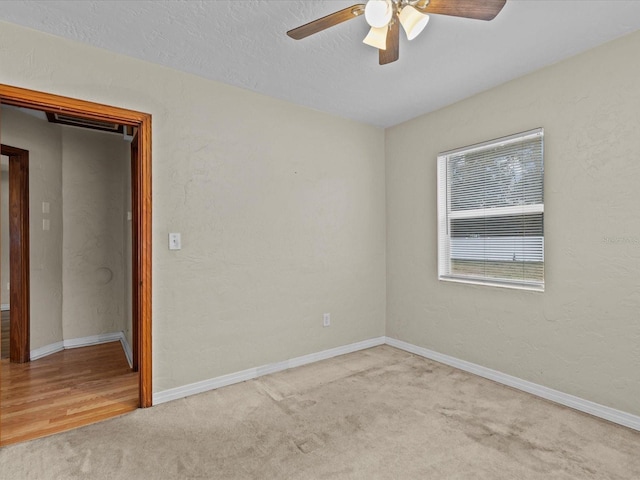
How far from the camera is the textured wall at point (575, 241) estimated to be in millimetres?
2232

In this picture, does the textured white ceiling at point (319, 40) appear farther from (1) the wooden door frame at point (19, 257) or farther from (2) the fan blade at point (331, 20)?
(1) the wooden door frame at point (19, 257)

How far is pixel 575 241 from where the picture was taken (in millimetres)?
2461

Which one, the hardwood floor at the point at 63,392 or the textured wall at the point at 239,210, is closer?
A: the hardwood floor at the point at 63,392

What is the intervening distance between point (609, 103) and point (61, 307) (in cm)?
530

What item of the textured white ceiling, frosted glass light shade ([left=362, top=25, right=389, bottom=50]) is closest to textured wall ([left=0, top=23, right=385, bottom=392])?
the textured white ceiling

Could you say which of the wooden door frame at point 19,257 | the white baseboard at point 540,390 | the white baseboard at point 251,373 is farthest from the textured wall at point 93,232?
the white baseboard at point 540,390

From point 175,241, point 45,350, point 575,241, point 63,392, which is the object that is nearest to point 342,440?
point 175,241

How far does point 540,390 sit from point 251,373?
7.54 ft

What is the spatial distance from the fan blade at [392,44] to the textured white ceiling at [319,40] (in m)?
0.28

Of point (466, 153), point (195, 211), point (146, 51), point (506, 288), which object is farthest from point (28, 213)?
point (506, 288)

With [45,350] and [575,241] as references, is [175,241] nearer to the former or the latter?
[45,350]

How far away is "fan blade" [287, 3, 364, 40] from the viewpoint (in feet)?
5.18

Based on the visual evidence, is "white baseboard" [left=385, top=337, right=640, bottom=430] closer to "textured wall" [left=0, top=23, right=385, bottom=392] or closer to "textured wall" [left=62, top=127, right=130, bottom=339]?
"textured wall" [left=0, top=23, right=385, bottom=392]

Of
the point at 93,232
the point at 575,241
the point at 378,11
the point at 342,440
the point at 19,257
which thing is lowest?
the point at 342,440
